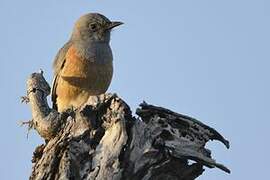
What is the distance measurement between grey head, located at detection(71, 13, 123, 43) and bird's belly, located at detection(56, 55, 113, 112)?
73 centimetres

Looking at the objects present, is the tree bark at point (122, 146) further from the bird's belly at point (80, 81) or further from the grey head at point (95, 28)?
the grey head at point (95, 28)

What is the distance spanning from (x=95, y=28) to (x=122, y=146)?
19.1 ft

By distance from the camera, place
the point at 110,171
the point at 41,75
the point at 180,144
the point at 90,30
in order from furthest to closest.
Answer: the point at 90,30
the point at 41,75
the point at 180,144
the point at 110,171

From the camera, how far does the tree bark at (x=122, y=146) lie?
21.6ft

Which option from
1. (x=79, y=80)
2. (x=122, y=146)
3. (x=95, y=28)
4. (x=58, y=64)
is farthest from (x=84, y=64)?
(x=122, y=146)

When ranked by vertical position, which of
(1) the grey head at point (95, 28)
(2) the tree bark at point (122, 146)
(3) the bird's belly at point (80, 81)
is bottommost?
(2) the tree bark at point (122, 146)

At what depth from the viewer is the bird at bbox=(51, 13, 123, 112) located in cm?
1134

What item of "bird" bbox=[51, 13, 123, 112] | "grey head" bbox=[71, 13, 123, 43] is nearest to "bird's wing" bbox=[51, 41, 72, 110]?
"bird" bbox=[51, 13, 123, 112]

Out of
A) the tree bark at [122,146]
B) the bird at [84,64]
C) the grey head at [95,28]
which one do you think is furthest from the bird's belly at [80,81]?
the tree bark at [122,146]

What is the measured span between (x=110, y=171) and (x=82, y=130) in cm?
65

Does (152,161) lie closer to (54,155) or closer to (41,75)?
(54,155)

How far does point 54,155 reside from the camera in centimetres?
675

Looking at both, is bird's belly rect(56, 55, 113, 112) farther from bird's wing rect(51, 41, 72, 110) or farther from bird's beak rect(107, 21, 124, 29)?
bird's beak rect(107, 21, 124, 29)

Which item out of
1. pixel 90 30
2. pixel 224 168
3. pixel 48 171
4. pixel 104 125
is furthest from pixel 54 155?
pixel 90 30
